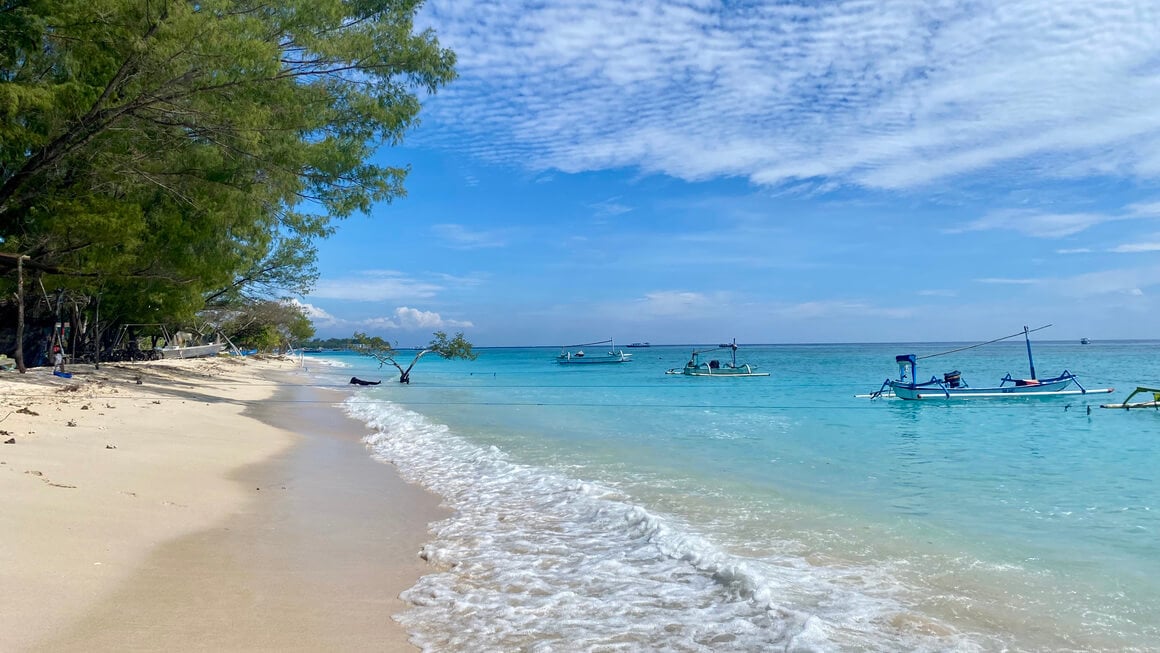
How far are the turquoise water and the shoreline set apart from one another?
0.48 meters

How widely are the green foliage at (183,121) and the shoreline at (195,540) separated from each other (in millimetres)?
3756

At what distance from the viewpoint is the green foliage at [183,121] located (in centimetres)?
908

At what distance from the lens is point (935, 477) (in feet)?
34.7

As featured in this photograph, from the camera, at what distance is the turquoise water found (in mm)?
4273

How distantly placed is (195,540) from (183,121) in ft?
23.4

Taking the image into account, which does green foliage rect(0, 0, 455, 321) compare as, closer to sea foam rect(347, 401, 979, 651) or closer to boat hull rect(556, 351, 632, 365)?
sea foam rect(347, 401, 979, 651)

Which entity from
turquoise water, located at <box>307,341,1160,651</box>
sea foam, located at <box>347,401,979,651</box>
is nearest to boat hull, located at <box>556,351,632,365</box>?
turquoise water, located at <box>307,341,1160,651</box>

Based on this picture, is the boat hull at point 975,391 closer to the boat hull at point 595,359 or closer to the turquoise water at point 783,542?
the turquoise water at point 783,542

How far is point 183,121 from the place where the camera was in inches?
393

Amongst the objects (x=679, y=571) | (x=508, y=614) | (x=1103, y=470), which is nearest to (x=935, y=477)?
(x=1103, y=470)

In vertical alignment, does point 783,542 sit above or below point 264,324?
below

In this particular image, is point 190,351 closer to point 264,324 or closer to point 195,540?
point 264,324

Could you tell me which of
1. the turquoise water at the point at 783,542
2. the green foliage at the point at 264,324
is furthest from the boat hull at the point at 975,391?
the green foliage at the point at 264,324

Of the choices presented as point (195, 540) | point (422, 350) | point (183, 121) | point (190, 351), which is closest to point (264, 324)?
point (190, 351)
